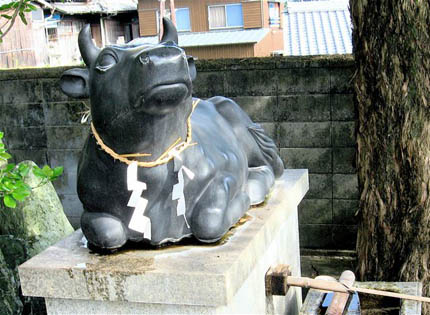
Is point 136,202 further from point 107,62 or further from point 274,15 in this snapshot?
point 274,15

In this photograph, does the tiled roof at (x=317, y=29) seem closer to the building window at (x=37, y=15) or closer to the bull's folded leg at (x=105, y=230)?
the building window at (x=37, y=15)

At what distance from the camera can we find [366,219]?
3645mm

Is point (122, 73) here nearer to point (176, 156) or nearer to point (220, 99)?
point (176, 156)

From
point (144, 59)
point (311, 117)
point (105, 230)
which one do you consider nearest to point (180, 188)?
point (105, 230)

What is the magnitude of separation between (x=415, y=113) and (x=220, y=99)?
1275 millimetres

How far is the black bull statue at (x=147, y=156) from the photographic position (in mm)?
1873

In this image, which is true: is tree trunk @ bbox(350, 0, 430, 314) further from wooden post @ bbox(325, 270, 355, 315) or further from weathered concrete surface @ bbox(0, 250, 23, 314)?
weathered concrete surface @ bbox(0, 250, 23, 314)

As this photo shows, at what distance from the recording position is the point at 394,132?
344cm

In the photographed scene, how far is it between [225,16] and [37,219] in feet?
40.0

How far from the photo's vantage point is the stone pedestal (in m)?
1.95

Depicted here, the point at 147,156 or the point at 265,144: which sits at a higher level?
the point at 147,156

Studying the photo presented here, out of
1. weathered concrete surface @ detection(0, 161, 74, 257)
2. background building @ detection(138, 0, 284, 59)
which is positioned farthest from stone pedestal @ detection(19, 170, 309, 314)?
background building @ detection(138, 0, 284, 59)

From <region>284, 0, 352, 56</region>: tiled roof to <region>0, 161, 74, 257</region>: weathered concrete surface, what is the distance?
6925 millimetres

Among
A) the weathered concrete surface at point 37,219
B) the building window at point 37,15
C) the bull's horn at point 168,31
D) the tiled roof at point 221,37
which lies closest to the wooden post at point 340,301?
the bull's horn at point 168,31
